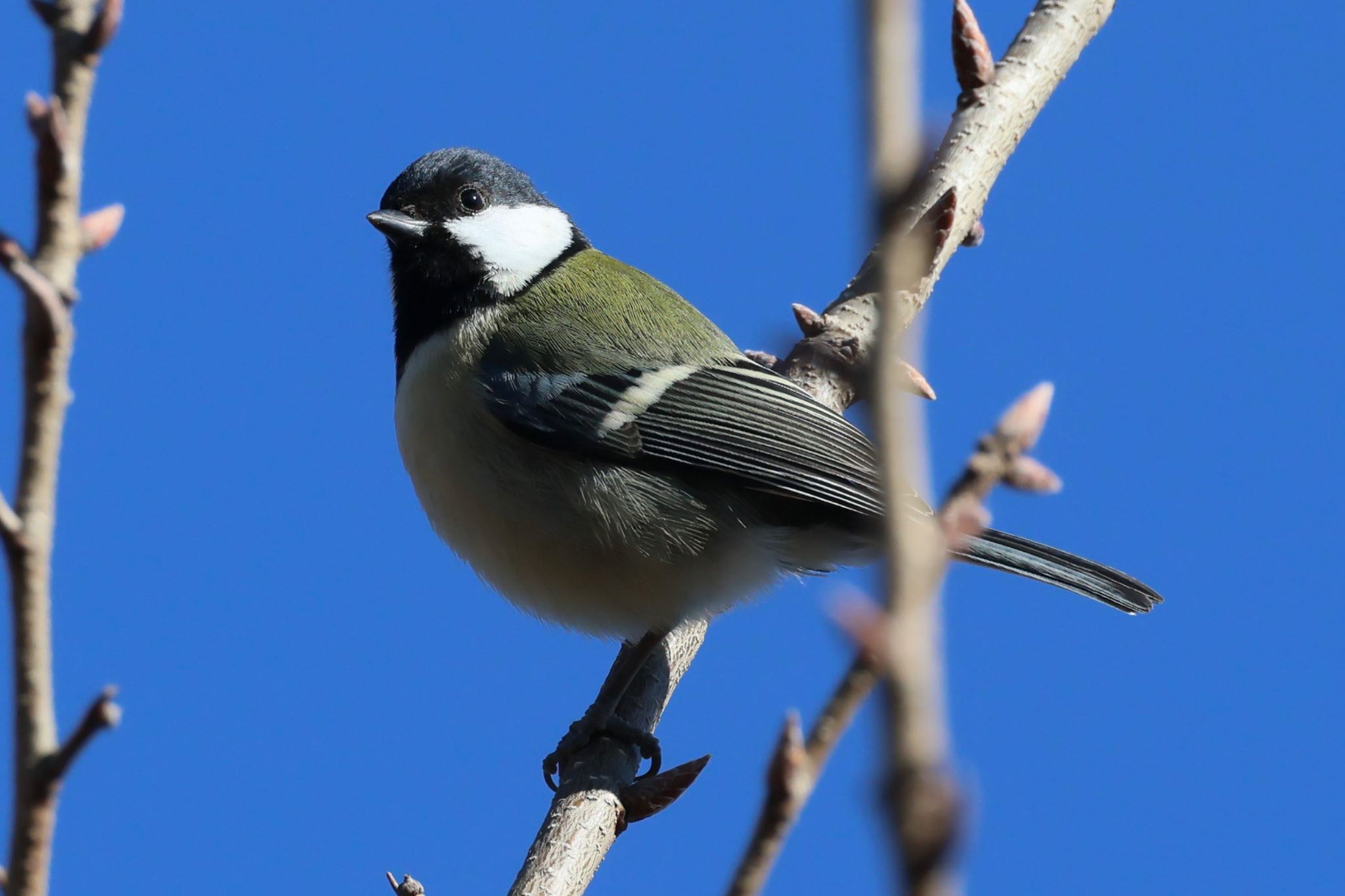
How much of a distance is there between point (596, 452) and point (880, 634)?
3.15 m

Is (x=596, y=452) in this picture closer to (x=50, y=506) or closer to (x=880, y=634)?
(x=50, y=506)

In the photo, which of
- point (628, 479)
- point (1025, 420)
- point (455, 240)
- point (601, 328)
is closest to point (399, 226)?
point (455, 240)

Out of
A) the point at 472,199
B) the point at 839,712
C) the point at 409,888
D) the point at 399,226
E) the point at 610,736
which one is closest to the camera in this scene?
the point at 839,712

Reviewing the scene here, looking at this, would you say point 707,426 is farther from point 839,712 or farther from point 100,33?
point 839,712

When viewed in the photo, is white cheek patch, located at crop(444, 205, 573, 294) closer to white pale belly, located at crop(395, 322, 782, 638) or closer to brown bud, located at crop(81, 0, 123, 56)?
white pale belly, located at crop(395, 322, 782, 638)

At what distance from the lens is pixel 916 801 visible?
27.6 inches

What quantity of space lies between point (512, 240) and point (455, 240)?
0.64ft

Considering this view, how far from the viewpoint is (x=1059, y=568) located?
3795 mm

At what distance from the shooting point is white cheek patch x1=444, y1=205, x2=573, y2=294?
4391 mm

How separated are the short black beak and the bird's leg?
155 centimetres

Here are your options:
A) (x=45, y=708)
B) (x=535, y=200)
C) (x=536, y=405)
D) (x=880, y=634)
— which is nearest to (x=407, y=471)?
(x=536, y=405)

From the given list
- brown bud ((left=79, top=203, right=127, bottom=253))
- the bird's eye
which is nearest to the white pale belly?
the bird's eye

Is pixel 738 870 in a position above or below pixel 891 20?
below

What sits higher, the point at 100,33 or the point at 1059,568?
the point at 1059,568
